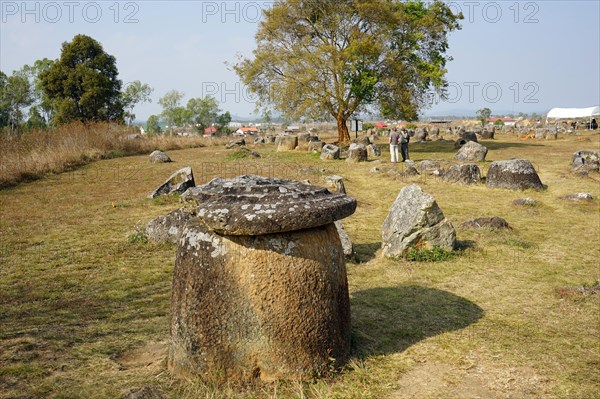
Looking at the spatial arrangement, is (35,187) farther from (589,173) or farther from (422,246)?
(589,173)

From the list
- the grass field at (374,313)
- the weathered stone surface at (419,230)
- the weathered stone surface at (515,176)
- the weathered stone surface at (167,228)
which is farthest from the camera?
the weathered stone surface at (515,176)

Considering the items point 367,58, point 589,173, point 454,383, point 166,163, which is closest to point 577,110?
point 367,58

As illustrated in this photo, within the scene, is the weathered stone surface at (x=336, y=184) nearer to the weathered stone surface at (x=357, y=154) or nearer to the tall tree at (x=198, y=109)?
the weathered stone surface at (x=357, y=154)

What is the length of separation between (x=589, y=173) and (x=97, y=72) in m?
33.0

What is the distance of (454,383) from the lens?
4.44 meters

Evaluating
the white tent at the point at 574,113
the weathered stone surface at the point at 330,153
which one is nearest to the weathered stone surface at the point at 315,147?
the weathered stone surface at the point at 330,153

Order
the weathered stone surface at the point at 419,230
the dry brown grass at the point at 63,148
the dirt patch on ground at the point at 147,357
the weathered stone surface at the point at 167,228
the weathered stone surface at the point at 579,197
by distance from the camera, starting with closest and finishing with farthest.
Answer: the dirt patch on ground at the point at 147,357 < the weathered stone surface at the point at 419,230 < the weathered stone surface at the point at 167,228 < the weathered stone surface at the point at 579,197 < the dry brown grass at the point at 63,148

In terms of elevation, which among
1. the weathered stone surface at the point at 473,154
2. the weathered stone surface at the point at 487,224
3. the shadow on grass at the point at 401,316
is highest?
the weathered stone surface at the point at 473,154

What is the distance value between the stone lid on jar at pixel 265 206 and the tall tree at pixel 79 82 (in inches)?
1388

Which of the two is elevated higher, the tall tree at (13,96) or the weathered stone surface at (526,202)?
the tall tree at (13,96)

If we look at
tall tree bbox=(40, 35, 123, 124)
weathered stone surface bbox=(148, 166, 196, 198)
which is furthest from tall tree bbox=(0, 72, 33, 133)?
weathered stone surface bbox=(148, 166, 196, 198)

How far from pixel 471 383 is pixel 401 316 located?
1.56 metres

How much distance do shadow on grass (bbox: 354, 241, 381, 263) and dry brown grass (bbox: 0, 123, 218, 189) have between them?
1246cm

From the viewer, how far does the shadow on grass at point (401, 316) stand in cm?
521
